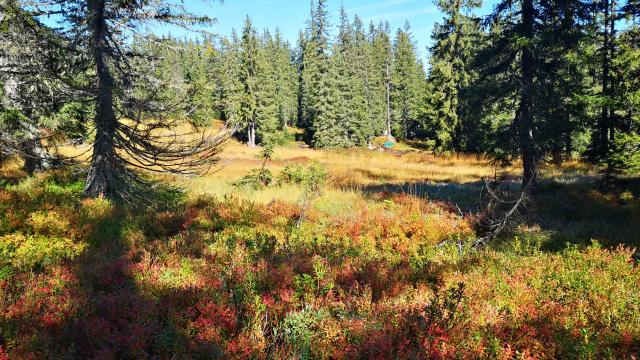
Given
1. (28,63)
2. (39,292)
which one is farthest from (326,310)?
(28,63)

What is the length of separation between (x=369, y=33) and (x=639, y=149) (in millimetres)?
102036

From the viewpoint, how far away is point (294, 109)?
3728 inches

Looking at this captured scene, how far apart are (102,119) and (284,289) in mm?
7353

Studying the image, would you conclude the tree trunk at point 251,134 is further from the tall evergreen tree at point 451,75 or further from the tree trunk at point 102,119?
the tree trunk at point 102,119

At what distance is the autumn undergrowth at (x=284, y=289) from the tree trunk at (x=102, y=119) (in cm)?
139

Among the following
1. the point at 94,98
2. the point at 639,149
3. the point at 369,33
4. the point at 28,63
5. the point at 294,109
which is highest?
the point at 369,33

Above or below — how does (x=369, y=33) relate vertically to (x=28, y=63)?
above

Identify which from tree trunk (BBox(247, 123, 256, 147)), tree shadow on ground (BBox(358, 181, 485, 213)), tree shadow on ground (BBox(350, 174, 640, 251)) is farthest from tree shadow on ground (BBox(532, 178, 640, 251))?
tree trunk (BBox(247, 123, 256, 147))

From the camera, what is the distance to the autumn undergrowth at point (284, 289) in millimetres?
3789

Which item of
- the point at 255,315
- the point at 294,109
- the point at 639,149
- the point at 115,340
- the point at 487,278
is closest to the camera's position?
the point at 115,340

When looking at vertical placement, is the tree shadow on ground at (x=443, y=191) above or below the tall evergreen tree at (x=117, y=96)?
below

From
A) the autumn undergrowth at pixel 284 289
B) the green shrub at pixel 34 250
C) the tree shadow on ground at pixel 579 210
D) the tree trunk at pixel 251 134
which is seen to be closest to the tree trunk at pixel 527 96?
the tree shadow on ground at pixel 579 210

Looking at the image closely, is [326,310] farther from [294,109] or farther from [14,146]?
[294,109]

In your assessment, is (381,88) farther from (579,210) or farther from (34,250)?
(34,250)
